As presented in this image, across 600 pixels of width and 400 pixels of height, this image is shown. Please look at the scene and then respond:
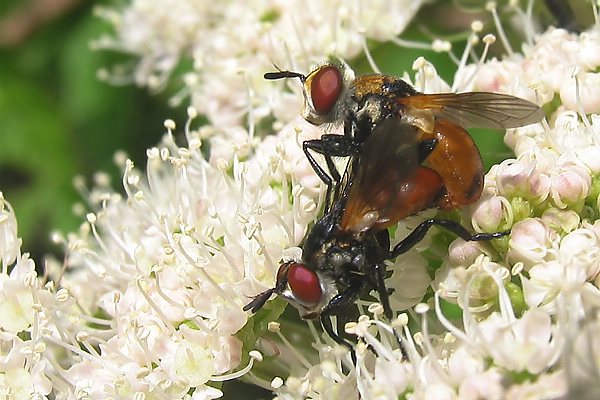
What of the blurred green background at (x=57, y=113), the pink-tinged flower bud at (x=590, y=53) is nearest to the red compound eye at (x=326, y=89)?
the pink-tinged flower bud at (x=590, y=53)

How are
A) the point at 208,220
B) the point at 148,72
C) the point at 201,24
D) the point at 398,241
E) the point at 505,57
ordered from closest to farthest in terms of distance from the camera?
the point at 398,241 < the point at 208,220 < the point at 505,57 < the point at 201,24 < the point at 148,72

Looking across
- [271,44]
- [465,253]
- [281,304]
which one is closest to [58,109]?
[271,44]

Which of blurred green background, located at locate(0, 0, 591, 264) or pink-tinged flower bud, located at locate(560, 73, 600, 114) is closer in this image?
pink-tinged flower bud, located at locate(560, 73, 600, 114)

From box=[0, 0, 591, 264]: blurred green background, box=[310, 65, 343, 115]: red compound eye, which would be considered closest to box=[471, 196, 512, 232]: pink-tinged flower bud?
box=[310, 65, 343, 115]: red compound eye

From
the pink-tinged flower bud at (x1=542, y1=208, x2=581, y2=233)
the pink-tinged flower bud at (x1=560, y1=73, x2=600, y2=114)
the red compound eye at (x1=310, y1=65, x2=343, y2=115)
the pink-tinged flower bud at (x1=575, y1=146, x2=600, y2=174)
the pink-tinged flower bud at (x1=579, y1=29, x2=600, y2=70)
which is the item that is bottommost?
the pink-tinged flower bud at (x1=542, y1=208, x2=581, y2=233)

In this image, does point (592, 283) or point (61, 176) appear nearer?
point (592, 283)

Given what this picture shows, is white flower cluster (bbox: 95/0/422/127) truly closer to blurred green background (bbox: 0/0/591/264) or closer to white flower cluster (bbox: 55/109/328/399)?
white flower cluster (bbox: 55/109/328/399)

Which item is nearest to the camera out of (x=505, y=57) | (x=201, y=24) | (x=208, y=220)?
(x=208, y=220)

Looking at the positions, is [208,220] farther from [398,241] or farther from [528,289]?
[528,289]

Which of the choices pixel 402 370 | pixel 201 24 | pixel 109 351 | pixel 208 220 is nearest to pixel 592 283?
pixel 402 370
